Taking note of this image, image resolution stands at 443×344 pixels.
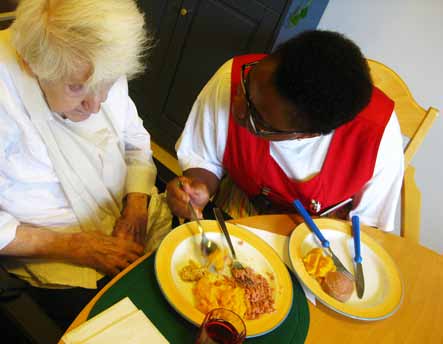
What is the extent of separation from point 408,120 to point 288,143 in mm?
549

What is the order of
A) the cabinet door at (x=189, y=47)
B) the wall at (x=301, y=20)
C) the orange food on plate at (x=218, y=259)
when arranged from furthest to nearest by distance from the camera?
the cabinet door at (x=189, y=47), the wall at (x=301, y=20), the orange food on plate at (x=218, y=259)

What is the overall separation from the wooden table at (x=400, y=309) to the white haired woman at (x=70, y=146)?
302 mm

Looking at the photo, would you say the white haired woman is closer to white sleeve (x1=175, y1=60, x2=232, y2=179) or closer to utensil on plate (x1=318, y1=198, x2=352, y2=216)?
white sleeve (x1=175, y1=60, x2=232, y2=179)

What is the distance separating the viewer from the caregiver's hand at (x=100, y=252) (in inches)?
40.5

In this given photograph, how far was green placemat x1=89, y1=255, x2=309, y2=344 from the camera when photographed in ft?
2.41

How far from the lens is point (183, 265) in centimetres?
87

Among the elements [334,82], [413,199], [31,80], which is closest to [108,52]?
[31,80]

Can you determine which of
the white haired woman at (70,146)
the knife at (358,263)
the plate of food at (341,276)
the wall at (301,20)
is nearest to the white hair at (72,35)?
the white haired woman at (70,146)

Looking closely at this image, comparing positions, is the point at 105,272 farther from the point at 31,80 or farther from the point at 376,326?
the point at 376,326

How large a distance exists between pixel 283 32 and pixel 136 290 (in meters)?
1.43

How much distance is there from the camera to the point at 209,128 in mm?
1263

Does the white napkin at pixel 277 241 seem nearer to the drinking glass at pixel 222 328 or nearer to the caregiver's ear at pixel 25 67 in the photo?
the drinking glass at pixel 222 328

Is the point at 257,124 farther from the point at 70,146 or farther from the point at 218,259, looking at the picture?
the point at 70,146

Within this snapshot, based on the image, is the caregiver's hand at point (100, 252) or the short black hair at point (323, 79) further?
the caregiver's hand at point (100, 252)
